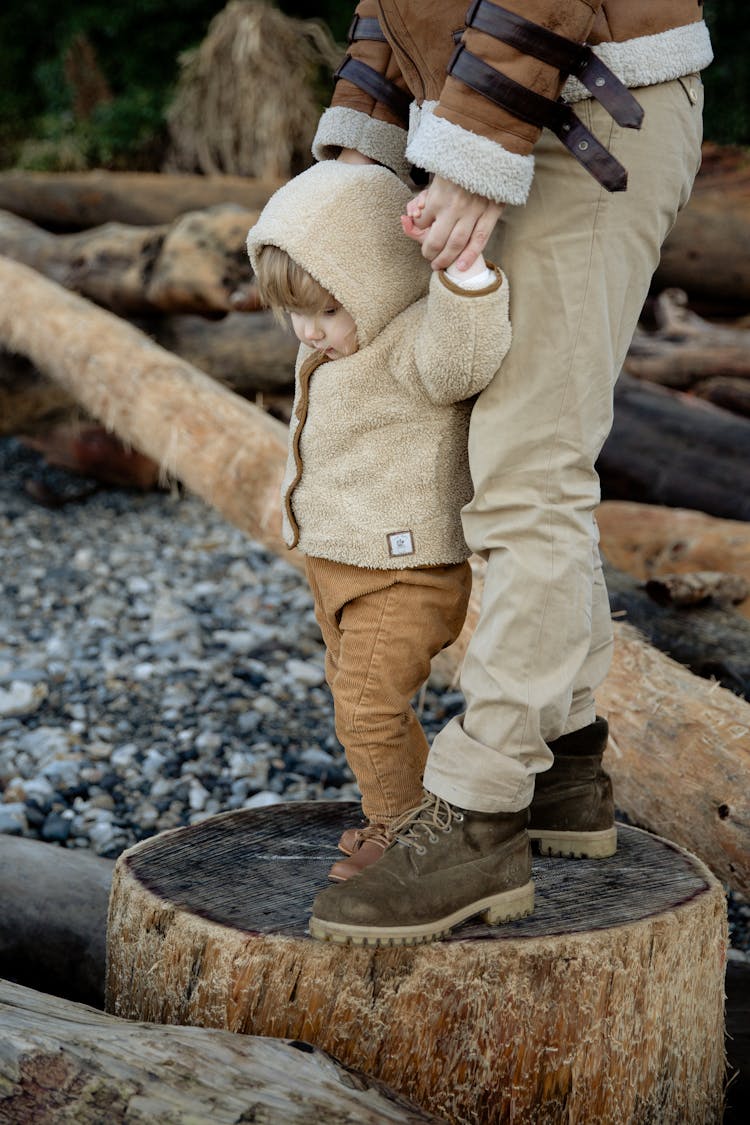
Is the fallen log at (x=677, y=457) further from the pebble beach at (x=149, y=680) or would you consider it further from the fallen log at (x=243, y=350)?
the fallen log at (x=243, y=350)

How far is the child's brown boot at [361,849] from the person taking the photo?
2359mm

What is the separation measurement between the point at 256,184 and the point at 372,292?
709cm

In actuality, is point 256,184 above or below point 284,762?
above

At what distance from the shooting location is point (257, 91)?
10.3 meters

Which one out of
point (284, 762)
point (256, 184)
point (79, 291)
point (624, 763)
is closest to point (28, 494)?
point (79, 291)

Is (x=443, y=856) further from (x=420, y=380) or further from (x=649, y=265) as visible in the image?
(x=649, y=265)

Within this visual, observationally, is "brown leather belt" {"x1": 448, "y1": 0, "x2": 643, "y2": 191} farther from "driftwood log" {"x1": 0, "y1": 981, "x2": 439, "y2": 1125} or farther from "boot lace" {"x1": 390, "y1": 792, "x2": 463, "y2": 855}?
"driftwood log" {"x1": 0, "y1": 981, "x2": 439, "y2": 1125}

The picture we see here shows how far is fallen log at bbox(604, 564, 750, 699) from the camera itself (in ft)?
13.0

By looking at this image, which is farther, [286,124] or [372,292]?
[286,124]

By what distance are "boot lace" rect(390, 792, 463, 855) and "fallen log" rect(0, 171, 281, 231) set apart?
712 centimetres

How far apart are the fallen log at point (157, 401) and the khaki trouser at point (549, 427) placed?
7.03ft

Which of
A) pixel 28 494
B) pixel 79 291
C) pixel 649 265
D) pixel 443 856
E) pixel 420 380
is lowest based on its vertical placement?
pixel 28 494

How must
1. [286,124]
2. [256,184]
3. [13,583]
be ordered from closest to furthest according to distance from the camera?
[13,583], [256,184], [286,124]

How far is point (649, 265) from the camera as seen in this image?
7.01 feet
